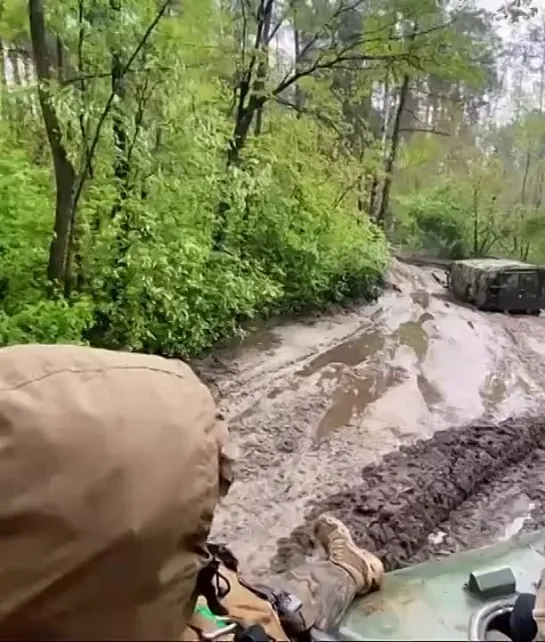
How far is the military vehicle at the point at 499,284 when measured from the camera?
3062mm

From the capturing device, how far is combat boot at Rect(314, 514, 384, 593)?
3.06 feet

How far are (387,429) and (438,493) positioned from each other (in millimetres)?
545

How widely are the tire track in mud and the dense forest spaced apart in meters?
0.81

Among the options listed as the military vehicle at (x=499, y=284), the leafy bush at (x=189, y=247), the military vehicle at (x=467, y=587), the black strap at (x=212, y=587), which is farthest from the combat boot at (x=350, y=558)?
the military vehicle at (x=499, y=284)

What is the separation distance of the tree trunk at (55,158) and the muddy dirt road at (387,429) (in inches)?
25.1

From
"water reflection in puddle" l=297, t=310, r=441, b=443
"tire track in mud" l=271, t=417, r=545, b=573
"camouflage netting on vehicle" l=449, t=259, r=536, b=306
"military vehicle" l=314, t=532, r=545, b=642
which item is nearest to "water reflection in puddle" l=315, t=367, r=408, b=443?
"water reflection in puddle" l=297, t=310, r=441, b=443

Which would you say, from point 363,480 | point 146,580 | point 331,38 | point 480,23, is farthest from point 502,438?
point 146,580

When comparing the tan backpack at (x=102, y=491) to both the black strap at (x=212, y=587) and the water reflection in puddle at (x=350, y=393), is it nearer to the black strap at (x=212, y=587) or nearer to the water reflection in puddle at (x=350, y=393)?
the black strap at (x=212, y=587)

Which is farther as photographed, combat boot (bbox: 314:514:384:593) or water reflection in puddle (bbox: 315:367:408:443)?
water reflection in puddle (bbox: 315:367:408:443)

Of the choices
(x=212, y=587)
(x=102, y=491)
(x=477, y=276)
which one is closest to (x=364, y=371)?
(x=477, y=276)

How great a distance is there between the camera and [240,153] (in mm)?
2852

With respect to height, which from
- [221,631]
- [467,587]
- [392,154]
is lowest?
[467,587]

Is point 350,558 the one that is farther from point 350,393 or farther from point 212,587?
point 350,393

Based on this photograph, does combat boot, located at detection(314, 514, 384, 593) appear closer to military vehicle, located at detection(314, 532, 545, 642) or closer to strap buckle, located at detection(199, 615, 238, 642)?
military vehicle, located at detection(314, 532, 545, 642)
